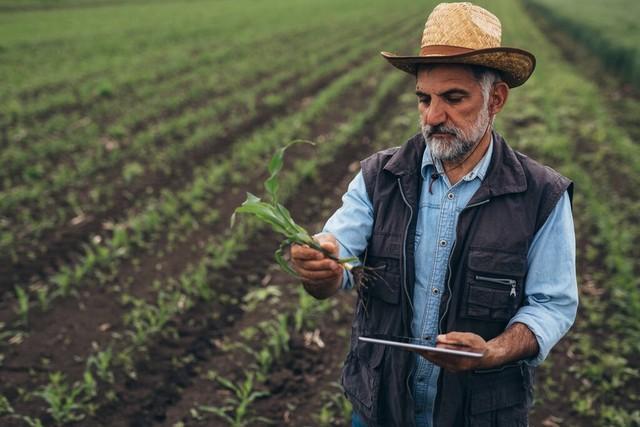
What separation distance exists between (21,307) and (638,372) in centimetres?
468

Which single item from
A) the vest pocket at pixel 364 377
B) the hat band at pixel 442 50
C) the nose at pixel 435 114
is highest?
the hat band at pixel 442 50

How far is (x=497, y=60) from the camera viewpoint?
6.28 ft

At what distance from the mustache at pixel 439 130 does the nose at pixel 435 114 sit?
14 mm

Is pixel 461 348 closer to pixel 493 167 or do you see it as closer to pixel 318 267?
pixel 318 267

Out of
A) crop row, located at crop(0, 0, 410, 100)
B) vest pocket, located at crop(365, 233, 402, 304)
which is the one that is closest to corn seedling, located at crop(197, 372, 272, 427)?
vest pocket, located at crop(365, 233, 402, 304)

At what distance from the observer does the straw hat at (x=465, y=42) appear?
1889 millimetres

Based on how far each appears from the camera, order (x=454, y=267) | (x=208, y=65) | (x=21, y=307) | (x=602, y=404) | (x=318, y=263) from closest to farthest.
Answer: (x=318, y=263) → (x=454, y=267) → (x=602, y=404) → (x=21, y=307) → (x=208, y=65)

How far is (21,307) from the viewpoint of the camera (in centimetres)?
467

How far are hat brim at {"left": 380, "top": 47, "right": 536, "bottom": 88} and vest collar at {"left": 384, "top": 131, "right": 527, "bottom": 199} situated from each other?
0.74 ft

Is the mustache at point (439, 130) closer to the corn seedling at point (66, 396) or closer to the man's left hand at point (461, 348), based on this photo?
the man's left hand at point (461, 348)

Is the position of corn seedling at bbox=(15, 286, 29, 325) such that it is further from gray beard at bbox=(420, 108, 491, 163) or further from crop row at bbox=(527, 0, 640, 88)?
crop row at bbox=(527, 0, 640, 88)

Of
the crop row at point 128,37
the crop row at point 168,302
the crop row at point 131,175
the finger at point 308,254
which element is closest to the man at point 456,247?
the finger at point 308,254

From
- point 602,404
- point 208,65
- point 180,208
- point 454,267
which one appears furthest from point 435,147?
point 208,65

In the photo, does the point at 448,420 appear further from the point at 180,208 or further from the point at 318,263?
the point at 180,208
